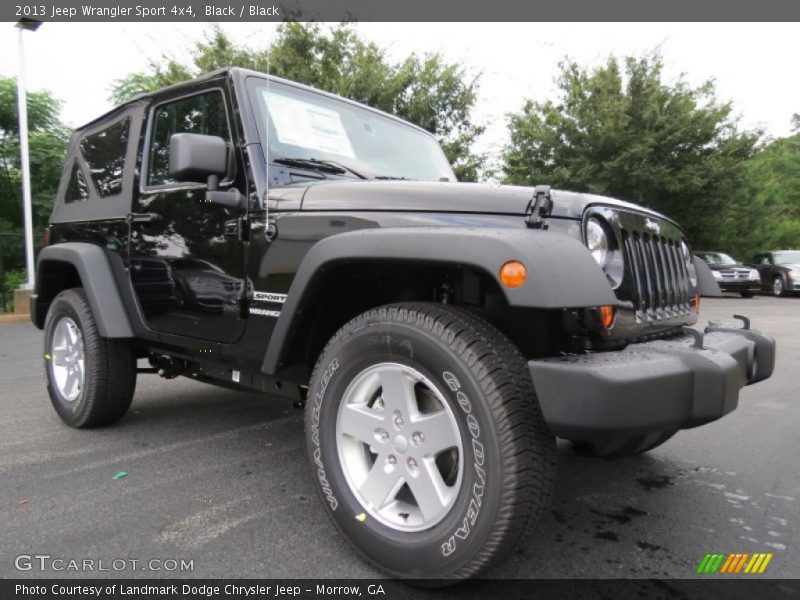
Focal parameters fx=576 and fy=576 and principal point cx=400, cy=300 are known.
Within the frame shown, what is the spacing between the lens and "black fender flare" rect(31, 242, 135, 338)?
3.13 meters

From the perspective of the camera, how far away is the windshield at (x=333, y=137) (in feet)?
8.66

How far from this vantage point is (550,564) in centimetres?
204

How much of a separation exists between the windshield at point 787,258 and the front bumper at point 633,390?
19.8 metres

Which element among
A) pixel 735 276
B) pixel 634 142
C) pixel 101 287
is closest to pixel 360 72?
pixel 634 142

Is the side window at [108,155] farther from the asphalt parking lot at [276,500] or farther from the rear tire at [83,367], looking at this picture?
the asphalt parking lot at [276,500]

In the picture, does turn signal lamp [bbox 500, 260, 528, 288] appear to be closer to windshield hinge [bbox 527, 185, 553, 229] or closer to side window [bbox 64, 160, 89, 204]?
windshield hinge [bbox 527, 185, 553, 229]

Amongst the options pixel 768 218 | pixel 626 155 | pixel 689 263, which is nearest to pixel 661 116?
pixel 626 155

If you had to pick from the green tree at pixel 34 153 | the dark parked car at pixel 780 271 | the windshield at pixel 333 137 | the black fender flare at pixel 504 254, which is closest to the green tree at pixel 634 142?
the dark parked car at pixel 780 271

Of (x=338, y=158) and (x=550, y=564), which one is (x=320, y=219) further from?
(x=550, y=564)

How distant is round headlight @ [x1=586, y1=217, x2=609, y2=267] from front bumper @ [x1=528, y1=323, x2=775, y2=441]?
34 cm

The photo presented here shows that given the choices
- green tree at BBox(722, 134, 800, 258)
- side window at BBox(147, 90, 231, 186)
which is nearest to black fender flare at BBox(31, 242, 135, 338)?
side window at BBox(147, 90, 231, 186)

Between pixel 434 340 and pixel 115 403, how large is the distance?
253 centimetres

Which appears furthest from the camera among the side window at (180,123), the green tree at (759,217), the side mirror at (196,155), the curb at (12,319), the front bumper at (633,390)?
the green tree at (759,217)

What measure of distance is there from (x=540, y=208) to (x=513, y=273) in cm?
34
